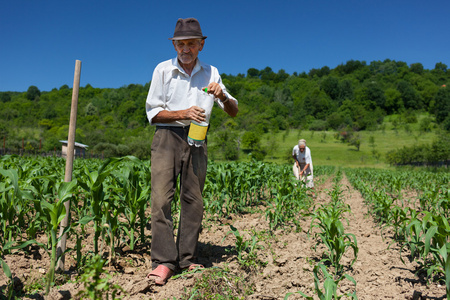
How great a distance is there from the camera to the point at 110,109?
87.1 m

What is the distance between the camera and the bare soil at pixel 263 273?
7.07ft

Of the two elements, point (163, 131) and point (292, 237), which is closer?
point (163, 131)

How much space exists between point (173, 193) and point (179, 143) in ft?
1.37

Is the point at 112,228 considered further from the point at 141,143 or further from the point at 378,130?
the point at 378,130

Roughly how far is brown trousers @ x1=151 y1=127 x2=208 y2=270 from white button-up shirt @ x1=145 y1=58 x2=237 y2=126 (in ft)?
0.60

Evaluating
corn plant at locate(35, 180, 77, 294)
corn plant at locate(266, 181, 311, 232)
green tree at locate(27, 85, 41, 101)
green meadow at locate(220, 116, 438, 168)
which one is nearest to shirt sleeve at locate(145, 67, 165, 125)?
corn plant at locate(35, 180, 77, 294)

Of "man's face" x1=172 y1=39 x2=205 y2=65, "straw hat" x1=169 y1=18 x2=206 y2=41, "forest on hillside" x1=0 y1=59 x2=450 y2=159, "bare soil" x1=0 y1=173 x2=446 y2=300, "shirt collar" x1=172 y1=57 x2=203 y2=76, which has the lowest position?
"bare soil" x1=0 y1=173 x2=446 y2=300

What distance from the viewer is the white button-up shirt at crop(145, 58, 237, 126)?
2.48 m

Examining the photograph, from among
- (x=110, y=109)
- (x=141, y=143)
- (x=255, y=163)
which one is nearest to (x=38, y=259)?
(x=255, y=163)

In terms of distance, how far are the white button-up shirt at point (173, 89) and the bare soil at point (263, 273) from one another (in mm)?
1261

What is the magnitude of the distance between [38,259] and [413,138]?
227ft

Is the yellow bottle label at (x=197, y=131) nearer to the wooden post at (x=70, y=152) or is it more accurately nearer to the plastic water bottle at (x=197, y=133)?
the plastic water bottle at (x=197, y=133)

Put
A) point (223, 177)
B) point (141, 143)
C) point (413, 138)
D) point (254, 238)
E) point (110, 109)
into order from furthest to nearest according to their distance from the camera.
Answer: point (110, 109) → point (413, 138) → point (141, 143) → point (223, 177) → point (254, 238)

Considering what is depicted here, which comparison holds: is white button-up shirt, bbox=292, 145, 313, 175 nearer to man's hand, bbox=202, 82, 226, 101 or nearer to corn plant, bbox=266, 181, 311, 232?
corn plant, bbox=266, 181, 311, 232
